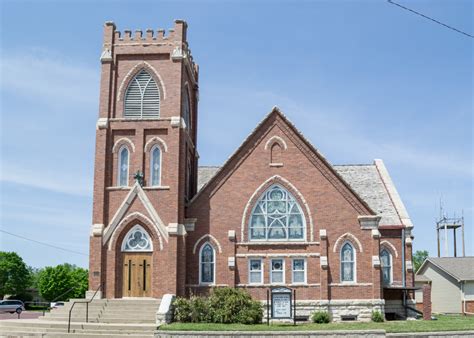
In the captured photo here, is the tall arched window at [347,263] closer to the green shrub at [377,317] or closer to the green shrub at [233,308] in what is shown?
the green shrub at [377,317]

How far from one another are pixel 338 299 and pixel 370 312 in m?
1.56

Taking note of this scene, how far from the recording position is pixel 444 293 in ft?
184

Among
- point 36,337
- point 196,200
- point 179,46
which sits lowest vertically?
point 36,337

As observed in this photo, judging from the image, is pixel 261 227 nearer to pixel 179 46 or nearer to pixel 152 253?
pixel 152 253

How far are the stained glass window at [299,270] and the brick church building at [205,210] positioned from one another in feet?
0.16

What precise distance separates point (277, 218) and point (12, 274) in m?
60.5

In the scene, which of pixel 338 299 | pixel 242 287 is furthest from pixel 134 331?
pixel 338 299

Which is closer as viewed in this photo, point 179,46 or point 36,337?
point 36,337

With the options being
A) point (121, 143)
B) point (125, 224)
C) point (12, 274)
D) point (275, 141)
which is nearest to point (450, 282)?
point (275, 141)

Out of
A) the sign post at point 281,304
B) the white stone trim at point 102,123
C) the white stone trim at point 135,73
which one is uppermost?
the white stone trim at point 135,73

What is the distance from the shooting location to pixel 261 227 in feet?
98.2

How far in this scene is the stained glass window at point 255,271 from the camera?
29516mm

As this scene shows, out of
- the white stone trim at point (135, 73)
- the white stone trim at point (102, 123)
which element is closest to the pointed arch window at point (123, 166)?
the white stone trim at point (102, 123)

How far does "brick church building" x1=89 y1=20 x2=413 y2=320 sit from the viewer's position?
28.6m
